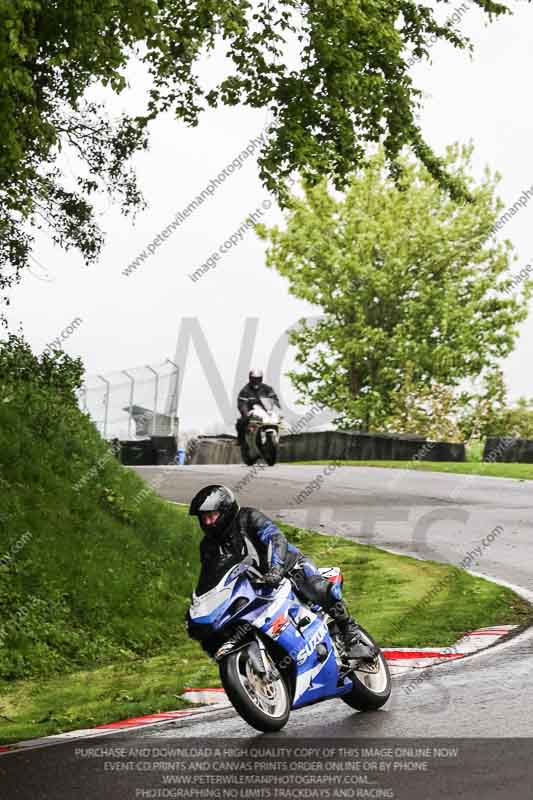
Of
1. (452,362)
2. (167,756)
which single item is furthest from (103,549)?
(452,362)

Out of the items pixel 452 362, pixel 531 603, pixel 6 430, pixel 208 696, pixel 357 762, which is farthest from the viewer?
pixel 452 362

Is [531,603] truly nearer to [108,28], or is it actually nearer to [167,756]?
[167,756]

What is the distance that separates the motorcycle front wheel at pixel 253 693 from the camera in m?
7.12

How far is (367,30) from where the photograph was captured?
1697cm

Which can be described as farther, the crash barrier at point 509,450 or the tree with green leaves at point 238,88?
the crash barrier at point 509,450

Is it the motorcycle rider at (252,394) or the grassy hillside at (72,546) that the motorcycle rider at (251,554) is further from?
the motorcycle rider at (252,394)

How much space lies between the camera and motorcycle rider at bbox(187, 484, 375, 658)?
7.77 m

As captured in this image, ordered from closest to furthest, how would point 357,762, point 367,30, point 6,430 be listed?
1. point 357,762
2. point 6,430
3. point 367,30

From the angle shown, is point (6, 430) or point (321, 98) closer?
point (6, 430)

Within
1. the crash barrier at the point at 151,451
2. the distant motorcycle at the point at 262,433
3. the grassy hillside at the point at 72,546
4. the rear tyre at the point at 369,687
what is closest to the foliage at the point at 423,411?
the crash barrier at the point at 151,451

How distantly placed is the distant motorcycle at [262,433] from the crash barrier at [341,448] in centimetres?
948

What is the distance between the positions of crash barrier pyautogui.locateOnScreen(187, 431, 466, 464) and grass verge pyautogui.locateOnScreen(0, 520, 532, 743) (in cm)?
1953

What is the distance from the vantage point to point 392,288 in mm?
55531

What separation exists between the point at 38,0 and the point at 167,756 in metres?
7.76
